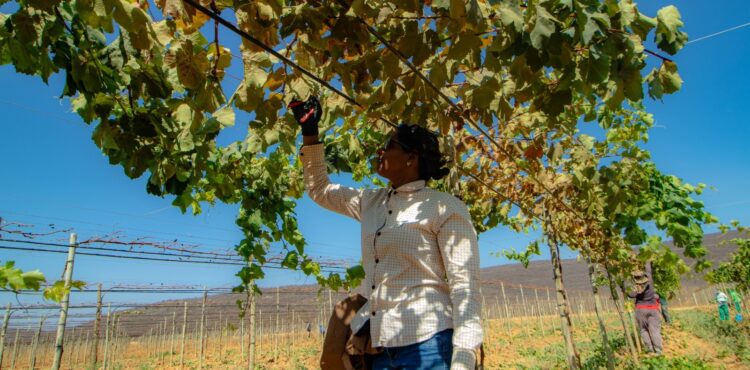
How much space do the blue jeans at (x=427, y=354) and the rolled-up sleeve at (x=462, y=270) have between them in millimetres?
68

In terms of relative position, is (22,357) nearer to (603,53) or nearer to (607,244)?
(607,244)

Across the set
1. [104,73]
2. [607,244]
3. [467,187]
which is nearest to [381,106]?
[104,73]

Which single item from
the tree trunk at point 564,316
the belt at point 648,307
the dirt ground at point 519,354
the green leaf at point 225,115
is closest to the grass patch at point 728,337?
the dirt ground at point 519,354

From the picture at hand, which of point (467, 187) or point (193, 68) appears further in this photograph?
point (467, 187)

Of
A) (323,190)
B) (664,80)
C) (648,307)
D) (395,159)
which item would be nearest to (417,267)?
(395,159)

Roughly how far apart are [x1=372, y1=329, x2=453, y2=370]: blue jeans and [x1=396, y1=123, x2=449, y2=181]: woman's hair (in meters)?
0.63

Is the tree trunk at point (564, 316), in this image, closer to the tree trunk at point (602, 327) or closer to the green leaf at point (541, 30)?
the tree trunk at point (602, 327)

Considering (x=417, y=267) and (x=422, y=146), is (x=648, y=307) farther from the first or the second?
(x=417, y=267)

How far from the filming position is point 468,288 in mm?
1468

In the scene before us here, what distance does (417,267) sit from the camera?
156 centimetres

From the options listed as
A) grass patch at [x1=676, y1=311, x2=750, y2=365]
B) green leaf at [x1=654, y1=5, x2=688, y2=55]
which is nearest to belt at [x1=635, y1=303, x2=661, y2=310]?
grass patch at [x1=676, y1=311, x2=750, y2=365]

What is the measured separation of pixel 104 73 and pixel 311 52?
0.74m

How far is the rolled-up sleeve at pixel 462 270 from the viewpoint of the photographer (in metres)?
1.40

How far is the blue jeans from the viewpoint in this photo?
1.43 metres
